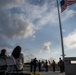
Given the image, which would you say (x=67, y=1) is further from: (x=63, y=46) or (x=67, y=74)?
(x=67, y=74)

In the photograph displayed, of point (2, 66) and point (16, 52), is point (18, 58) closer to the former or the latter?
point (16, 52)

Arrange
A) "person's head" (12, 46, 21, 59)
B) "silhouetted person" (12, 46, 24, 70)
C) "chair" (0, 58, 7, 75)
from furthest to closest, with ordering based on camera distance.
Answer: "silhouetted person" (12, 46, 24, 70)
"person's head" (12, 46, 21, 59)
"chair" (0, 58, 7, 75)

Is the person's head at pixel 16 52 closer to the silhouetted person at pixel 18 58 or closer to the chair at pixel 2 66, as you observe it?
the silhouetted person at pixel 18 58

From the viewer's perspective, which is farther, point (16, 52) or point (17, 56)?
point (17, 56)

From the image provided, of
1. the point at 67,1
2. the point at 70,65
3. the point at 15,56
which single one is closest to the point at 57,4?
the point at 67,1

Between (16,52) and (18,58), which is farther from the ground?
(16,52)

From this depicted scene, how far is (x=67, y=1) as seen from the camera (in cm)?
1719

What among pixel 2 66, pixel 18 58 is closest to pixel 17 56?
pixel 18 58

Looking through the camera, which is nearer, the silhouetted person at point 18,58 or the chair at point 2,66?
the chair at point 2,66

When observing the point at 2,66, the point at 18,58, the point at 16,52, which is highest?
the point at 16,52

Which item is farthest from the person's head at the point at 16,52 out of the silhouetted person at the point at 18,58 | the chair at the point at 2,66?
the chair at the point at 2,66

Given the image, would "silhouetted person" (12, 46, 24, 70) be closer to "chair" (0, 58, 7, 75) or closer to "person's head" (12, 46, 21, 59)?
"person's head" (12, 46, 21, 59)

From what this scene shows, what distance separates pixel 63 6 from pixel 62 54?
4.08 m


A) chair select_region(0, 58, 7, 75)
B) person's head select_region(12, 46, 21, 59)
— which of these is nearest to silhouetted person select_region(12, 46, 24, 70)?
person's head select_region(12, 46, 21, 59)
